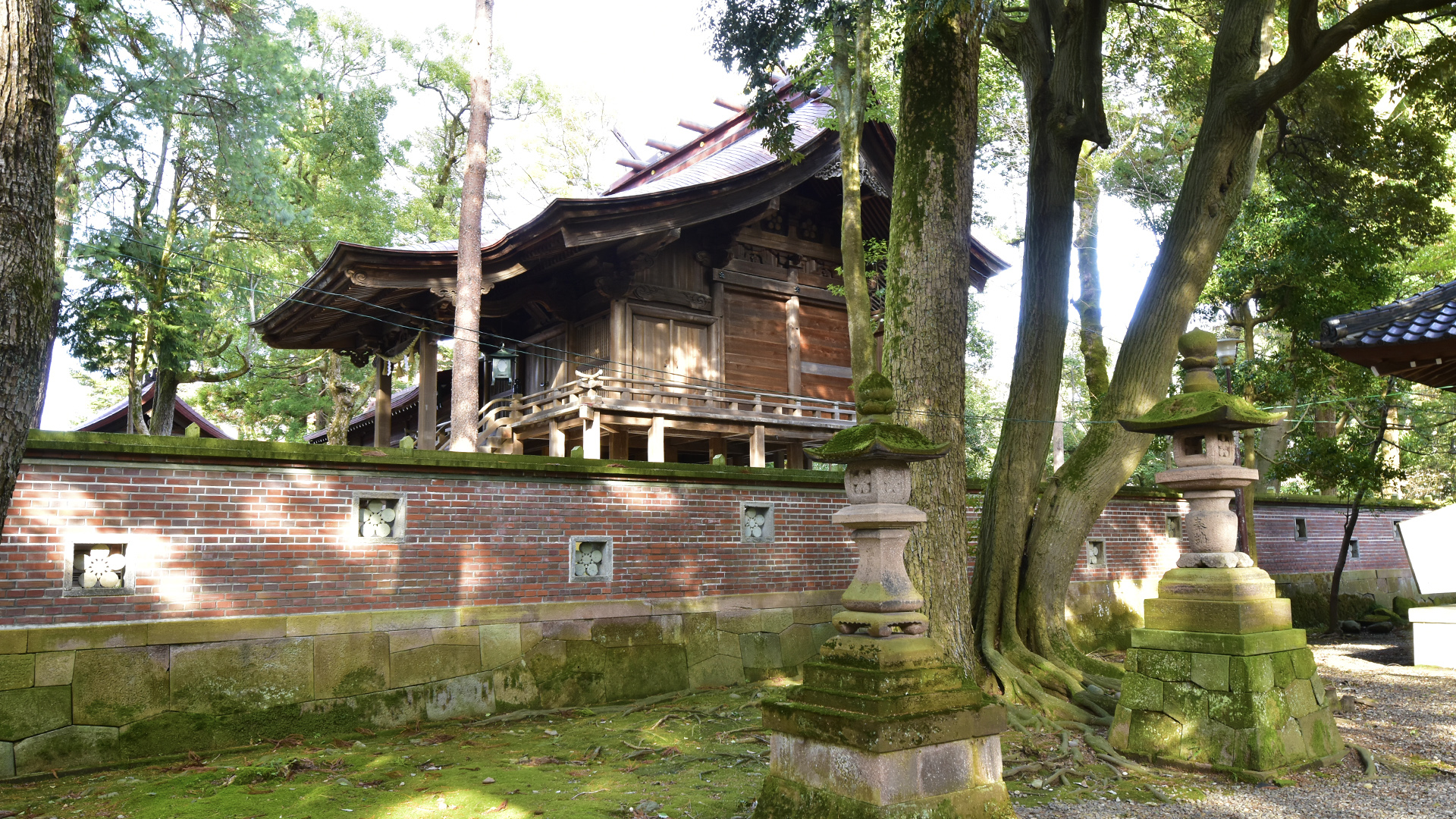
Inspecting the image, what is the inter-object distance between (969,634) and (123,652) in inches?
254

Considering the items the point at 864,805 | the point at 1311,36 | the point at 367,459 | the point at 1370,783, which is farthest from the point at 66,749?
the point at 1311,36

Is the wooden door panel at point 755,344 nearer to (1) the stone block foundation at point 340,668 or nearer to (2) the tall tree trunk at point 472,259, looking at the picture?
(2) the tall tree trunk at point 472,259

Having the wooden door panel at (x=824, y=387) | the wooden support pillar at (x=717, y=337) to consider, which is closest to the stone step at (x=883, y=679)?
the wooden support pillar at (x=717, y=337)

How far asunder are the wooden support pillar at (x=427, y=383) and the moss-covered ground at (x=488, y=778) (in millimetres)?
7951

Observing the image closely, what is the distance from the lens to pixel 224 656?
643cm

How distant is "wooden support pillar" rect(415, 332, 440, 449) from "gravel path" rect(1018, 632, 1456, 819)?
11584mm

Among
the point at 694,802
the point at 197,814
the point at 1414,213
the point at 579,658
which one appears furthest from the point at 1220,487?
the point at 1414,213

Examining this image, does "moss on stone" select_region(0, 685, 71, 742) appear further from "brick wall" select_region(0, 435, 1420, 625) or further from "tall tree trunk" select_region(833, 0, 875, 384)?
"tall tree trunk" select_region(833, 0, 875, 384)

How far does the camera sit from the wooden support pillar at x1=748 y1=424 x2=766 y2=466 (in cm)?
1313

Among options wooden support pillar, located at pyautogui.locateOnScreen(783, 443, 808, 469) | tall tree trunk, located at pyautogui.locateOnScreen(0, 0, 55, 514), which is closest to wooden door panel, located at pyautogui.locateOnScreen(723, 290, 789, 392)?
wooden support pillar, located at pyautogui.locateOnScreen(783, 443, 808, 469)

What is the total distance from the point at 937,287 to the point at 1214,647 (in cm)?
342

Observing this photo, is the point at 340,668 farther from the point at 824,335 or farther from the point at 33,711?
the point at 824,335

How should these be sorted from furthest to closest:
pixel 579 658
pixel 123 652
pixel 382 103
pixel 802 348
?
pixel 382 103
pixel 802 348
pixel 579 658
pixel 123 652

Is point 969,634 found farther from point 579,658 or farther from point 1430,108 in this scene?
point 1430,108
